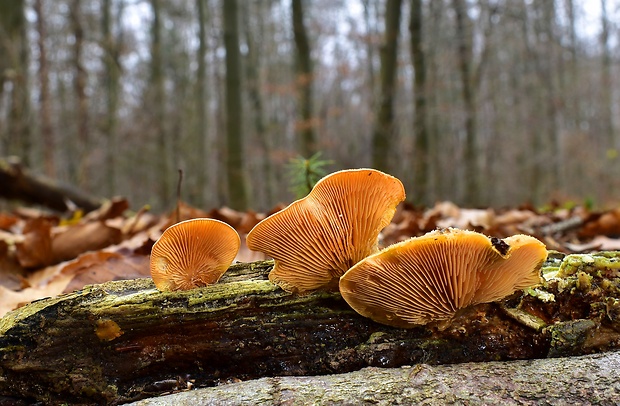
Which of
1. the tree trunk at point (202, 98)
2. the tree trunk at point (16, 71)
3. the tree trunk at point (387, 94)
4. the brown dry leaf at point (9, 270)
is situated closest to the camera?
the brown dry leaf at point (9, 270)

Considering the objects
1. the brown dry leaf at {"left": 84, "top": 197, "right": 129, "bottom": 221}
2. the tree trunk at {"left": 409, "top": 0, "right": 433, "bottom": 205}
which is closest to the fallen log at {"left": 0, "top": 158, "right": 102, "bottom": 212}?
the brown dry leaf at {"left": 84, "top": 197, "right": 129, "bottom": 221}

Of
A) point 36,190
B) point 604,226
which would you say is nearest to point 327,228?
point 604,226

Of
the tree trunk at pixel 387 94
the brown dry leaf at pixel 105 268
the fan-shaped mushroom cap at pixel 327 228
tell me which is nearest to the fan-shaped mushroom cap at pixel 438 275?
the fan-shaped mushroom cap at pixel 327 228

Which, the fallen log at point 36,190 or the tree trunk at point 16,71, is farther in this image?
the tree trunk at point 16,71

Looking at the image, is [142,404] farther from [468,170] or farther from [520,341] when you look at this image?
[468,170]

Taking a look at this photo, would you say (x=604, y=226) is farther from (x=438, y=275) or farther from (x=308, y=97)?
(x=308, y=97)

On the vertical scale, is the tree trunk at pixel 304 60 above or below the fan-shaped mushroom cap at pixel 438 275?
above

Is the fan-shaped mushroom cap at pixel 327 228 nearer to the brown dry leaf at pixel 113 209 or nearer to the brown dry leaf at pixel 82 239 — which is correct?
the brown dry leaf at pixel 82 239
